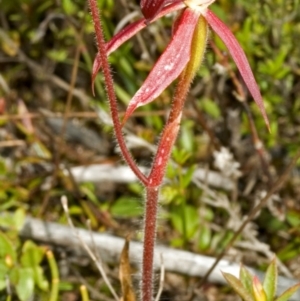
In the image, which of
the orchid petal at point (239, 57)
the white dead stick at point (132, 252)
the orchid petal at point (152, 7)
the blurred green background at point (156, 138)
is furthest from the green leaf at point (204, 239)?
the orchid petal at point (152, 7)

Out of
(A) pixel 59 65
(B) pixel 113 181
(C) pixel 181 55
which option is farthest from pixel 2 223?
(A) pixel 59 65

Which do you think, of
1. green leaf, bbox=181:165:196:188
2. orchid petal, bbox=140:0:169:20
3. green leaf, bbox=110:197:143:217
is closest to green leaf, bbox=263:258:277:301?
orchid petal, bbox=140:0:169:20

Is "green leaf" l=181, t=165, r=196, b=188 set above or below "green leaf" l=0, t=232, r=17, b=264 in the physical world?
above

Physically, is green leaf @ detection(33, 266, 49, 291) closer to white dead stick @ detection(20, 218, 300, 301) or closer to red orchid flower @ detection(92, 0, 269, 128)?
white dead stick @ detection(20, 218, 300, 301)

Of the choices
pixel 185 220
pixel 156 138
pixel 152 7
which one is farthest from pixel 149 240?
pixel 156 138

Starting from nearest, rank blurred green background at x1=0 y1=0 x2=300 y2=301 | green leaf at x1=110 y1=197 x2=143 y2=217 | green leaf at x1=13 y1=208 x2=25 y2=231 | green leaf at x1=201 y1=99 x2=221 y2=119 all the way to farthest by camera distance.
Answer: green leaf at x1=13 y1=208 x2=25 y2=231, blurred green background at x1=0 y1=0 x2=300 y2=301, green leaf at x1=110 y1=197 x2=143 y2=217, green leaf at x1=201 y1=99 x2=221 y2=119

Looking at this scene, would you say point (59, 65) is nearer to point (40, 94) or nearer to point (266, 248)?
point (40, 94)
